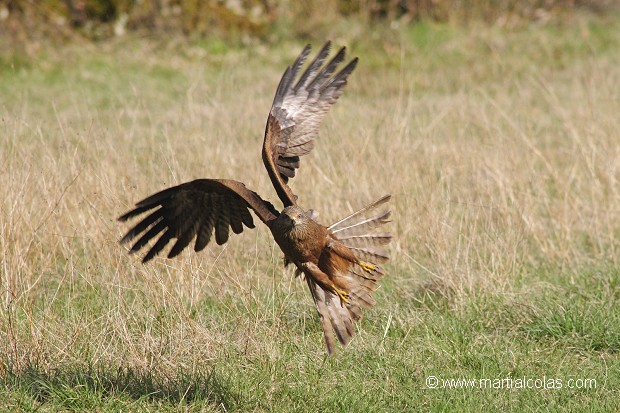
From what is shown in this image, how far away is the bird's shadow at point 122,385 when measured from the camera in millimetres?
4594

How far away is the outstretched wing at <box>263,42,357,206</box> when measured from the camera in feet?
18.5

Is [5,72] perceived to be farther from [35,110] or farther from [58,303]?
[58,303]

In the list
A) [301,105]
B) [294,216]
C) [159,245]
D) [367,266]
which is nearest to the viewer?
[294,216]

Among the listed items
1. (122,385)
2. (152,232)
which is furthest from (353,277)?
(122,385)

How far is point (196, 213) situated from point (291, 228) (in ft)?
2.17

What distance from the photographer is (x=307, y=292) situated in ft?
19.0

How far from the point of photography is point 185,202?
5016 millimetres

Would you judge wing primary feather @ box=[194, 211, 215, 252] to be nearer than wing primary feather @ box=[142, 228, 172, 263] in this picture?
No

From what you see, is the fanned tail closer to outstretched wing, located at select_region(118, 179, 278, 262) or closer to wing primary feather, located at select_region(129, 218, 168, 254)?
outstretched wing, located at select_region(118, 179, 278, 262)

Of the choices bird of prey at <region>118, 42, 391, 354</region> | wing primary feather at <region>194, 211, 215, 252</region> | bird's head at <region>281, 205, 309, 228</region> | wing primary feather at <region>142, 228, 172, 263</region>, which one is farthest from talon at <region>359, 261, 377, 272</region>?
wing primary feather at <region>142, 228, 172, 263</region>

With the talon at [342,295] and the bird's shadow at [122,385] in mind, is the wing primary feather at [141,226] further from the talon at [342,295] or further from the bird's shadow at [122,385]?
the talon at [342,295]

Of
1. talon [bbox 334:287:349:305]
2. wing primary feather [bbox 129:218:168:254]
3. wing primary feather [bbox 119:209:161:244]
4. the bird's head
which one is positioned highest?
the bird's head

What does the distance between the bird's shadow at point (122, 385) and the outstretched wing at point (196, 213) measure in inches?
23.1

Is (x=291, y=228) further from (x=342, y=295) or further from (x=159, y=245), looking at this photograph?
(x=159, y=245)
